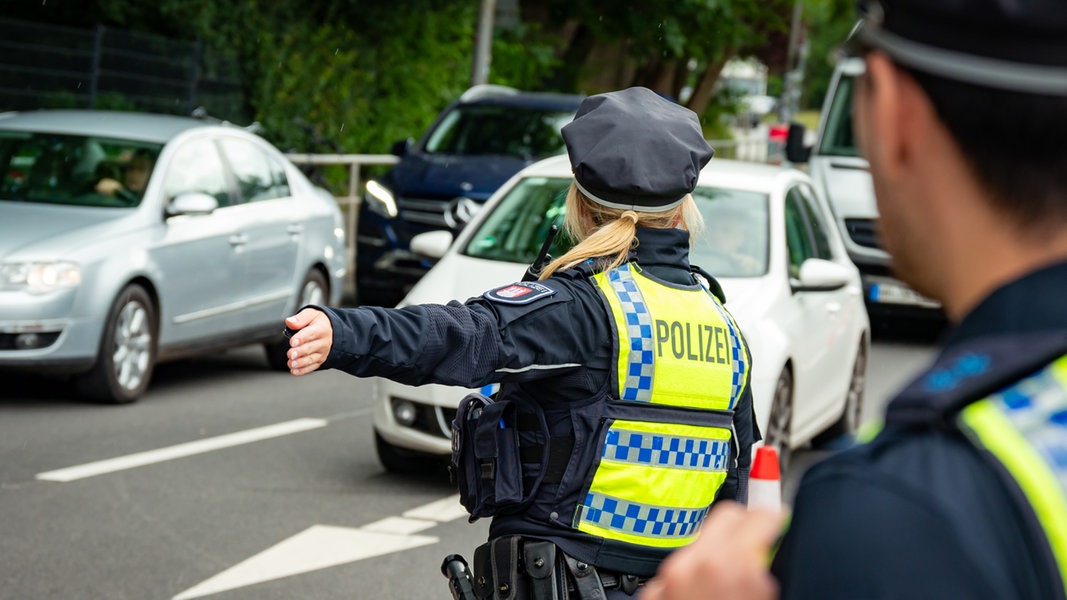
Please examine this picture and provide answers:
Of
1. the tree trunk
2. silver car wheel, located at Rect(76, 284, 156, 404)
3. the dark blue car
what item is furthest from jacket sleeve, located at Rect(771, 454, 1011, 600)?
the tree trunk

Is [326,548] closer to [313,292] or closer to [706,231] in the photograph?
[706,231]

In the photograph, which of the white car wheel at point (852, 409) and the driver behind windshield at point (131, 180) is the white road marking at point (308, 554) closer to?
the white car wheel at point (852, 409)

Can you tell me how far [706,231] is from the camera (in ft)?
25.8

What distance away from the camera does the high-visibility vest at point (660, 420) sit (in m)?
2.94

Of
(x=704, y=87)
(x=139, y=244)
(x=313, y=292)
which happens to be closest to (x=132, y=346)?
(x=139, y=244)

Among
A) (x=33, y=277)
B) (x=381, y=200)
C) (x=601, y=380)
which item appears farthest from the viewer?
(x=381, y=200)

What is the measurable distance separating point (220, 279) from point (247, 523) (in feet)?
12.4

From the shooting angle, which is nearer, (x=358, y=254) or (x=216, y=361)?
(x=216, y=361)

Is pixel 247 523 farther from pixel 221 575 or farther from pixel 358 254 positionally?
pixel 358 254

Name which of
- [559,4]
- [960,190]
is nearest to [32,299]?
[960,190]

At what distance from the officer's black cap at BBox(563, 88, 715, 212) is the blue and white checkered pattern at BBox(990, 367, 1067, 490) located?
1.97 m

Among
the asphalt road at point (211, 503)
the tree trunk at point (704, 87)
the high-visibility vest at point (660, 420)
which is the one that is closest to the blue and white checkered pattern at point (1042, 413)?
the high-visibility vest at point (660, 420)

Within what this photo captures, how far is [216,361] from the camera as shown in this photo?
11602 millimetres

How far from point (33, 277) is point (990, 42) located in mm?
8161
